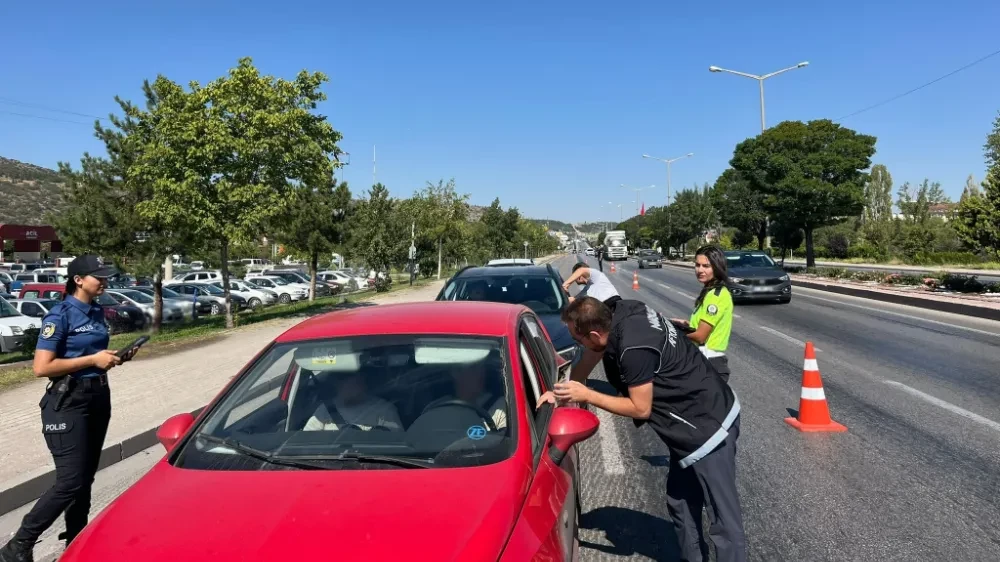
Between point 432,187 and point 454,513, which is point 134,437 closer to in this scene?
point 454,513

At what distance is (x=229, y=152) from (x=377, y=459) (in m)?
15.2

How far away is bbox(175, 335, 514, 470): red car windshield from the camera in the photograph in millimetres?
2656

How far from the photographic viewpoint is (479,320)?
135 inches

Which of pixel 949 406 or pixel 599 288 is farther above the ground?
pixel 599 288

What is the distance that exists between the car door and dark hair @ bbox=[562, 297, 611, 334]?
1.21 ft

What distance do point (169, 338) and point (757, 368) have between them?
13.2 metres

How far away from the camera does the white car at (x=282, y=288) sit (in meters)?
34.0

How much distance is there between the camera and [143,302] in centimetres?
2320

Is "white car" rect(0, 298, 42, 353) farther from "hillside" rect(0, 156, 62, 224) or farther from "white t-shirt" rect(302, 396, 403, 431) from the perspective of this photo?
"hillside" rect(0, 156, 62, 224)

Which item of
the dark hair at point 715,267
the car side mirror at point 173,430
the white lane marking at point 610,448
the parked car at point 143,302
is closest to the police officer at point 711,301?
the dark hair at point 715,267

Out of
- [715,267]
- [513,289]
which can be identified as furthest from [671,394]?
[513,289]

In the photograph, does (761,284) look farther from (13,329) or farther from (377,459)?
(13,329)

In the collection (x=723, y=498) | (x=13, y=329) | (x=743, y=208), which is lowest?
(x=13, y=329)

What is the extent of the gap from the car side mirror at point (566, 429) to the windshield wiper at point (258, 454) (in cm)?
95
